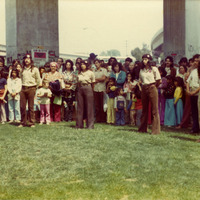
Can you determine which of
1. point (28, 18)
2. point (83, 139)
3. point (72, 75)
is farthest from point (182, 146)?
point (28, 18)

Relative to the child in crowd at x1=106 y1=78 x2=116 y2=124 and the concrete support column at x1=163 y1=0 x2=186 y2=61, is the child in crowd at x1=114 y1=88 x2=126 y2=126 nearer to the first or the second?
the child in crowd at x1=106 y1=78 x2=116 y2=124

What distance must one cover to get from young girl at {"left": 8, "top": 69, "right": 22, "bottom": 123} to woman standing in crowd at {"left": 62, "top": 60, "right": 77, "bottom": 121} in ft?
4.51

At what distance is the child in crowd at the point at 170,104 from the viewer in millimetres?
11258

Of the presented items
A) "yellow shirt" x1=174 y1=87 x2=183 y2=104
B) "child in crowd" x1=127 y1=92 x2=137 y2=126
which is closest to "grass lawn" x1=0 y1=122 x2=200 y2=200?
"yellow shirt" x1=174 y1=87 x2=183 y2=104

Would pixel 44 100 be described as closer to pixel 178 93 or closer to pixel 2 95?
pixel 2 95

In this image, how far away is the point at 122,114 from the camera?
11680 millimetres

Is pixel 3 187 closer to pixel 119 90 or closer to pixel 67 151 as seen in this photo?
pixel 67 151

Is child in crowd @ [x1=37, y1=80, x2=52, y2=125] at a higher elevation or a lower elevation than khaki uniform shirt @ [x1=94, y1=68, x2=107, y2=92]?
lower

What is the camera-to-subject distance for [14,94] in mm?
11734

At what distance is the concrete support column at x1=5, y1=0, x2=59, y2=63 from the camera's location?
17.3 metres

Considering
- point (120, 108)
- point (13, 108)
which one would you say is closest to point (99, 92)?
point (120, 108)

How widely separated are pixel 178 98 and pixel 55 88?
140 inches

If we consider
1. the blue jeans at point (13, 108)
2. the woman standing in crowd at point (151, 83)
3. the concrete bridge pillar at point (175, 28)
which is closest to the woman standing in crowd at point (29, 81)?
the blue jeans at point (13, 108)

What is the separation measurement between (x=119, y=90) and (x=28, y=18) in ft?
25.0
